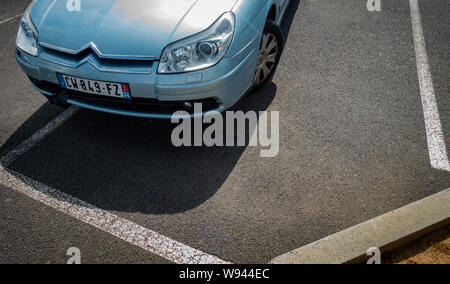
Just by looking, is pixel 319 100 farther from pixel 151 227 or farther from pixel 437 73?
pixel 151 227

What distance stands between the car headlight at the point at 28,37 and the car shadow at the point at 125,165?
81 centimetres

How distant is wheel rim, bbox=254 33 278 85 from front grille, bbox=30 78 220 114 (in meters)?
0.83

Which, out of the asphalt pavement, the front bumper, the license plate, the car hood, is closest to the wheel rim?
the asphalt pavement

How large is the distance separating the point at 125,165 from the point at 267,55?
5.79ft

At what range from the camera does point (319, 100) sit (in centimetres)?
385

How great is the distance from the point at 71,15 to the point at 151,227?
6.12 ft

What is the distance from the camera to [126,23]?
115 inches

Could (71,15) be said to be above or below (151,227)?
above

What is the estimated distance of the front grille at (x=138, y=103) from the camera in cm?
296

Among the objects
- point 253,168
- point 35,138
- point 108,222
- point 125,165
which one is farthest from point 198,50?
point 35,138

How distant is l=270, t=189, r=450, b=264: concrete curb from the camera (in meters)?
2.44

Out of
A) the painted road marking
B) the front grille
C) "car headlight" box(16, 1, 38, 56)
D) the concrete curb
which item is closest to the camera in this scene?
the concrete curb

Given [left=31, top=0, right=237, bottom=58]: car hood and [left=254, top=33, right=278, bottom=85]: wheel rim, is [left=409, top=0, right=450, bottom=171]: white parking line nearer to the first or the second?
[left=254, top=33, right=278, bottom=85]: wheel rim
